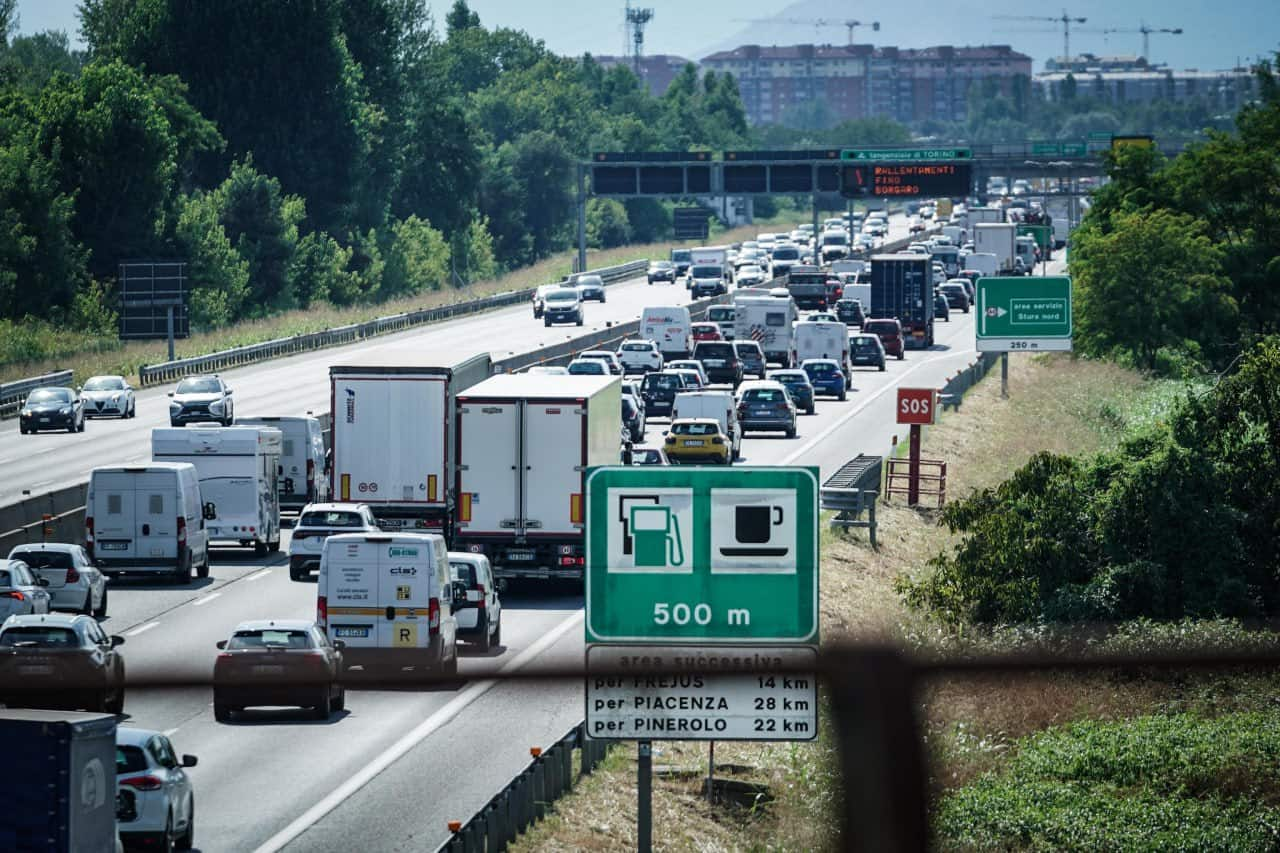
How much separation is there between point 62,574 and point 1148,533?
18435 mm

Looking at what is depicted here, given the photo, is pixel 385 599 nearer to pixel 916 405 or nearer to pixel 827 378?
pixel 916 405

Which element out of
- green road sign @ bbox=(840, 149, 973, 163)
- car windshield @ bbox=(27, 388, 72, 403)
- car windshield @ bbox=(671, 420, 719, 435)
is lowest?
car windshield @ bbox=(671, 420, 719, 435)

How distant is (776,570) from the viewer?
550cm

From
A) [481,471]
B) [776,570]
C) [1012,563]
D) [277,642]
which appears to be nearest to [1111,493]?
[1012,563]

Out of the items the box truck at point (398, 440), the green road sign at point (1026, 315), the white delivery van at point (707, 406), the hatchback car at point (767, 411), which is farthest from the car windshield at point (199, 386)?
the box truck at point (398, 440)

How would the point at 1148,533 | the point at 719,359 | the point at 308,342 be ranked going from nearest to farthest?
the point at 1148,533 → the point at 719,359 → the point at 308,342

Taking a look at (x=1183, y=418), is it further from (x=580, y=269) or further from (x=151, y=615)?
(x=580, y=269)

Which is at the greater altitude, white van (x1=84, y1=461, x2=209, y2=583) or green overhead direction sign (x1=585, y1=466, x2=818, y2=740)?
green overhead direction sign (x1=585, y1=466, x2=818, y2=740)

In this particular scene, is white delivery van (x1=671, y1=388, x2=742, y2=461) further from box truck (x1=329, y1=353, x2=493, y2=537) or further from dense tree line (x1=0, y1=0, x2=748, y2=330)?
dense tree line (x1=0, y1=0, x2=748, y2=330)

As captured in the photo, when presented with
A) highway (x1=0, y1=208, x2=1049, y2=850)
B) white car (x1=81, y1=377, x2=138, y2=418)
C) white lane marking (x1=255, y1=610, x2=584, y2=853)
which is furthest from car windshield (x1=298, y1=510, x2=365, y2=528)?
white car (x1=81, y1=377, x2=138, y2=418)

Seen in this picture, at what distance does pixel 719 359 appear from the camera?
8000 centimetres

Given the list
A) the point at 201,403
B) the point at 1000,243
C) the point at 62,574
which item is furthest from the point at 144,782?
the point at 1000,243

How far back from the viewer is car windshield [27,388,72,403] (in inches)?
2635

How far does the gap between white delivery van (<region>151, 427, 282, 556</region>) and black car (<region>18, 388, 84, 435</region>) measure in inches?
944
